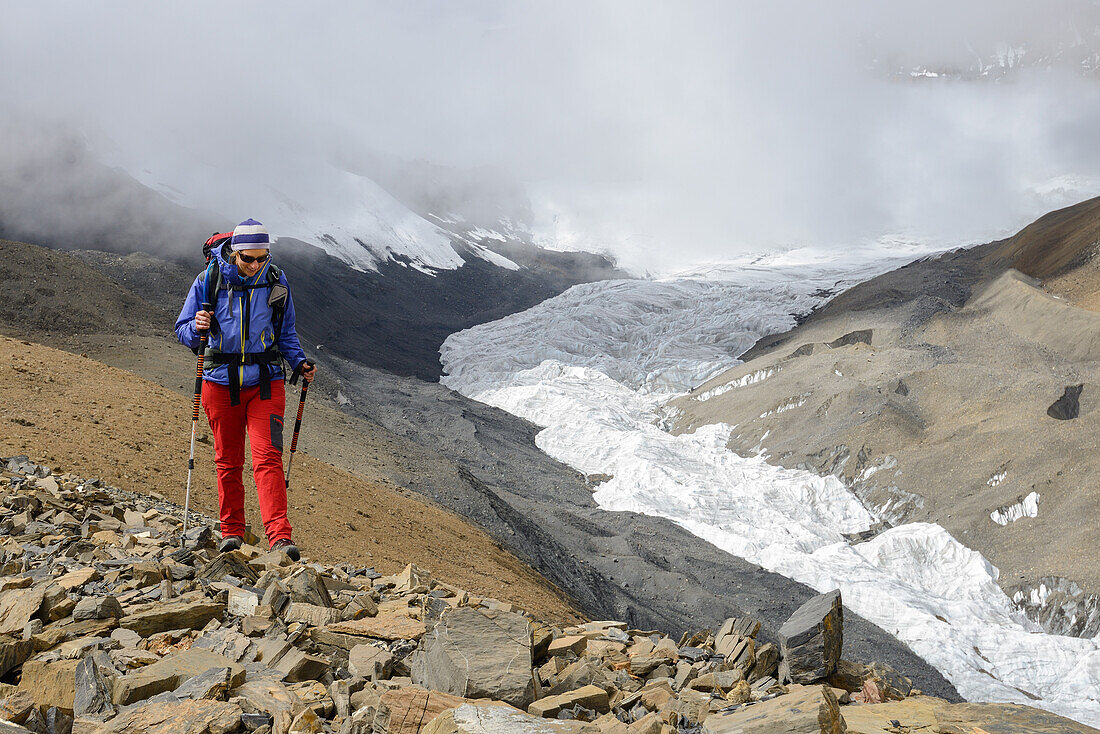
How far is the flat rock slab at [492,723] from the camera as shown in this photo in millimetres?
2580

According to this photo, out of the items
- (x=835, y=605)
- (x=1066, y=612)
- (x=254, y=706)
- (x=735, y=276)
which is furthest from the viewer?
(x=735, y=276)

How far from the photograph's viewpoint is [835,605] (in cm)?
427

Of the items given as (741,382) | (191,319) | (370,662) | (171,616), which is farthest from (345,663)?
(741,382)

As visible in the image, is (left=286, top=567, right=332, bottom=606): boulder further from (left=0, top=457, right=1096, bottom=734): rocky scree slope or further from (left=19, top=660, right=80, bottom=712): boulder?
(left=19, top=660, right=80, bottom=712): boulder

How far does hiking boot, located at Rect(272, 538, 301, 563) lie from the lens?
472cm

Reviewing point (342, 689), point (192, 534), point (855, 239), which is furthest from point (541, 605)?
point (855, 239)

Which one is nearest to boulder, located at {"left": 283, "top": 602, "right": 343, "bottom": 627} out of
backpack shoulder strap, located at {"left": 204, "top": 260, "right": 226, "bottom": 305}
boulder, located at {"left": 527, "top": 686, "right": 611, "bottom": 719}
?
boulder, located at {"left": 527, "top": 686, "right": 611, "bottom": 719}

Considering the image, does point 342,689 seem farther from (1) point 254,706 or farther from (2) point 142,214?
(2) point 142,214

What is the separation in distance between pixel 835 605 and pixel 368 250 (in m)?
62.6

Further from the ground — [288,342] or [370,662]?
[288,342]

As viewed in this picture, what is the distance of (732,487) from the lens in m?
25.1

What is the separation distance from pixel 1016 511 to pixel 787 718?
20794mm

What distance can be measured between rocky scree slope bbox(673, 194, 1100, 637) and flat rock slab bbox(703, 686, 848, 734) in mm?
17731

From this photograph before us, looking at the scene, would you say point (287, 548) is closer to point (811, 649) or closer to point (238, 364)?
point (238, 364)
